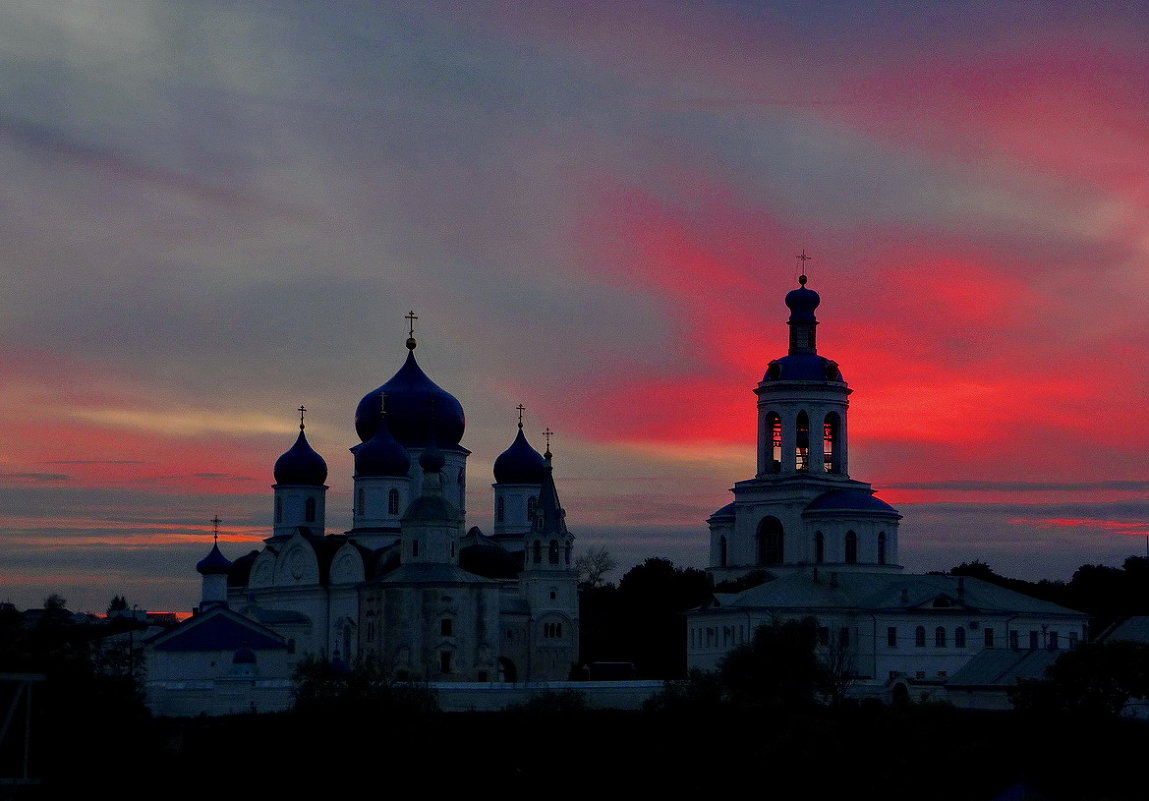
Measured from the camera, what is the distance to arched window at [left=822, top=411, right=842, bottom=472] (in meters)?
81.3

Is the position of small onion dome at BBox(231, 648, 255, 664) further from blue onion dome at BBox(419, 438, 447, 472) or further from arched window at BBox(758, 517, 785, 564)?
arched window at BBox(758, 517, 785, 564)

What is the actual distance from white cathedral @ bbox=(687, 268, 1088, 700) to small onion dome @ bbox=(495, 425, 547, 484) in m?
8.03

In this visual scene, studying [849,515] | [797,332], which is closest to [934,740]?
[849,515]

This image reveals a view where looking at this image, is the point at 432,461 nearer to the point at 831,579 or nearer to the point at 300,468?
the point at 300,468

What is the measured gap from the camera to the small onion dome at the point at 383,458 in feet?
241

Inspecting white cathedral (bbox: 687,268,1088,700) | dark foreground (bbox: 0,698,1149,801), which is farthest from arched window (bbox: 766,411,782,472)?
dark foreground (bbox: 0,698,1149,801)

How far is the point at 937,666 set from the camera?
65.8m

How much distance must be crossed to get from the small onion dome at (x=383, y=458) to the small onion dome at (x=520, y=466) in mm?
4940

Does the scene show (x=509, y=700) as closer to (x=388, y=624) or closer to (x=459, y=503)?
(x=388, y=624)

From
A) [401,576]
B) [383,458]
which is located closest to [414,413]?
[383,458]

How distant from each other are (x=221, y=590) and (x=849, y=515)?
76.7ft

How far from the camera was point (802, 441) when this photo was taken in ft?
267

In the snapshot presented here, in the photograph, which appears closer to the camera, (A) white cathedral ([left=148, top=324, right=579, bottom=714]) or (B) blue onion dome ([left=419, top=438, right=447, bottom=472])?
(A) white cathedral ([left=148, top=324, right=579, bottom=714])

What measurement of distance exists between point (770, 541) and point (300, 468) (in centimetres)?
1821
